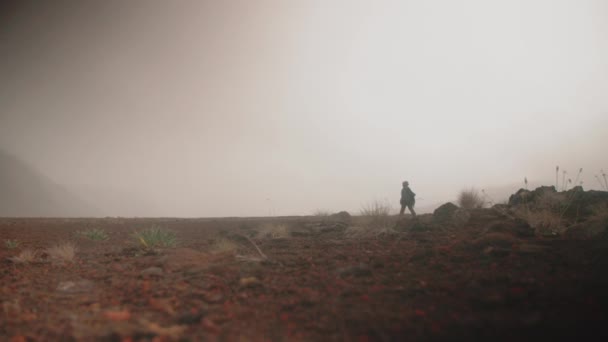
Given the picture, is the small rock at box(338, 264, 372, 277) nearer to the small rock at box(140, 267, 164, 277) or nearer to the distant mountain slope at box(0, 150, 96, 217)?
the small rock at box(140, 267, 164, 277)

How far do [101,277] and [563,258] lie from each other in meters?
8.43

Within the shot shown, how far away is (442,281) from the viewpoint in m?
4.24

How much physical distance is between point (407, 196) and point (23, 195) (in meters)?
136

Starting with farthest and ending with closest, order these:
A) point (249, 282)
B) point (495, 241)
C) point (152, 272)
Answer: point (495, 241), point (152, 272), point (249, 282)

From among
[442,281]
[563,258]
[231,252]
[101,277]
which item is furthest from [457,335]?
[101,277]

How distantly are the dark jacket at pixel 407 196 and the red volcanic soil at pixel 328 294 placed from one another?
630 centimetres

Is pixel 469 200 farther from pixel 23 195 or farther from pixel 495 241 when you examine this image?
pixel 23 195

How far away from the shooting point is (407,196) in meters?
13.2

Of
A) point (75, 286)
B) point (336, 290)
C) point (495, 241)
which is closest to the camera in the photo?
point (336, 290)

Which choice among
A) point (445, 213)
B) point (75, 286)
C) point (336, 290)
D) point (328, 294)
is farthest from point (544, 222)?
point (75, 286)

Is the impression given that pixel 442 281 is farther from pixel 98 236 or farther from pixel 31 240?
pixel 31 240

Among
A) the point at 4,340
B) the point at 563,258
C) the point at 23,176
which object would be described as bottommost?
the point at 4,340

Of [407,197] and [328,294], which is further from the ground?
[407,197]

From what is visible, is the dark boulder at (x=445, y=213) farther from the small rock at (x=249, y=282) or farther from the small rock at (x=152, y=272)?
the small rock at (x=152, y=272)
